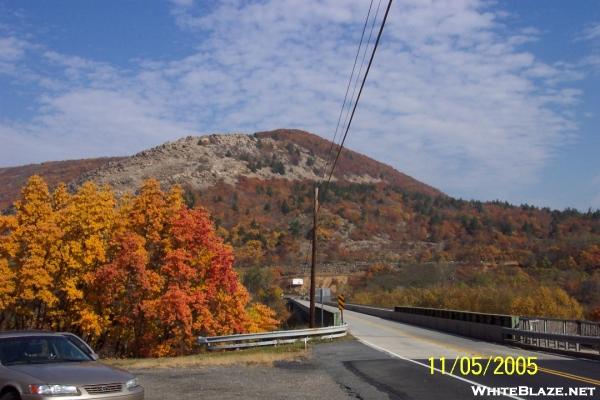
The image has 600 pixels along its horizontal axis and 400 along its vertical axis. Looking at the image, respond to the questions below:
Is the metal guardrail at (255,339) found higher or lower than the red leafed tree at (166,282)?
lower

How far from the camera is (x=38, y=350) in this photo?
10.5m

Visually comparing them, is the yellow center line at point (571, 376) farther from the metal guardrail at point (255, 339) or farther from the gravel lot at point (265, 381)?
the metal guardrail at point (255, 339)

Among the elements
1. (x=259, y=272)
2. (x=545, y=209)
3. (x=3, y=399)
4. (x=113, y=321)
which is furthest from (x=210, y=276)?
(x=545, y=209)

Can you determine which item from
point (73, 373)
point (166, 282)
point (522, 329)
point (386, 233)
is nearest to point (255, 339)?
point (522, 329)

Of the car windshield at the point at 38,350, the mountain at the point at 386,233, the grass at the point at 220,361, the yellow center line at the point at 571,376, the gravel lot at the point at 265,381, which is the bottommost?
the grass at the point at 220,361

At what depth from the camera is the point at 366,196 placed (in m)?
197

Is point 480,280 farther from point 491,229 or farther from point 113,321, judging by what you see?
point 491,229

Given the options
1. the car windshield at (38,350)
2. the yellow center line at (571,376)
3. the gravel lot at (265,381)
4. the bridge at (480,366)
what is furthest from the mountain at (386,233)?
the car windshield at (38,350)

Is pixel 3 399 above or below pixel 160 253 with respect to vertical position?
below

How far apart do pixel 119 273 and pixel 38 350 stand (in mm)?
28817

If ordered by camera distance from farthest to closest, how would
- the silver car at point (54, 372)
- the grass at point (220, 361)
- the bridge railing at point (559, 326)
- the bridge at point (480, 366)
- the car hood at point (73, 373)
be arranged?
1. the bridge railing at point (559, 326)
2. the grass at point (220, 361)
3. the bridge at point (480, 366)
4. the car hood at point (73, 373)
5. the silver car at point (54, 372)

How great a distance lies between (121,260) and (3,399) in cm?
3016

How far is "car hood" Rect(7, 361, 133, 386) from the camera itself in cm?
920

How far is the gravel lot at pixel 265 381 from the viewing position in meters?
13.7
